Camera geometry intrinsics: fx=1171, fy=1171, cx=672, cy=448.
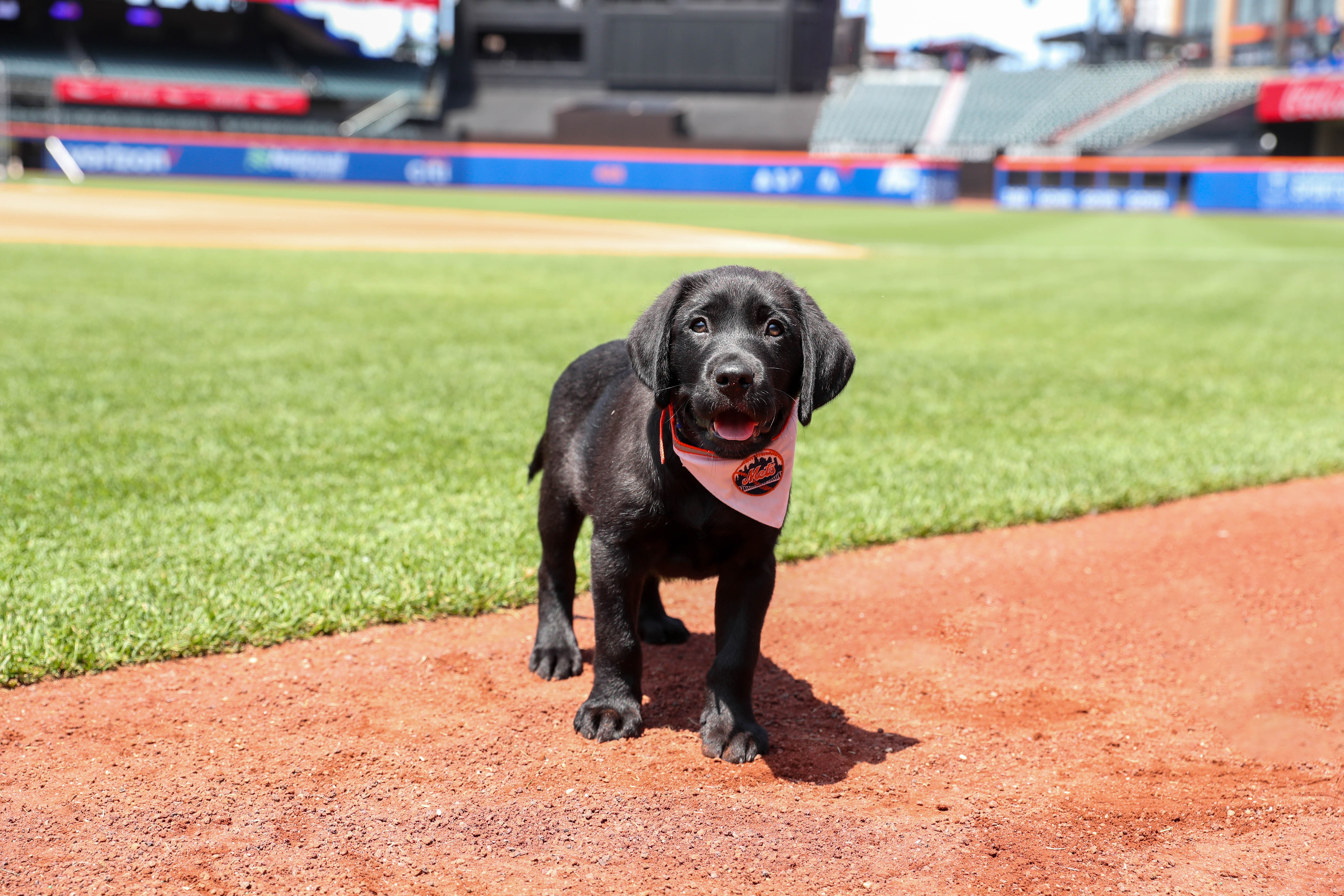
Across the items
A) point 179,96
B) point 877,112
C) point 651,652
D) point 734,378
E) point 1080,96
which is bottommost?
point 651,652

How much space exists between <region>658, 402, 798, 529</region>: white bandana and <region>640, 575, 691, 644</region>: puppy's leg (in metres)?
1.05

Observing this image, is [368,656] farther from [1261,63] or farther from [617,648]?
[1261,63]

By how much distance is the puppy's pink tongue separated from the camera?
304cm

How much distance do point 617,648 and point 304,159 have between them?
46531 mm

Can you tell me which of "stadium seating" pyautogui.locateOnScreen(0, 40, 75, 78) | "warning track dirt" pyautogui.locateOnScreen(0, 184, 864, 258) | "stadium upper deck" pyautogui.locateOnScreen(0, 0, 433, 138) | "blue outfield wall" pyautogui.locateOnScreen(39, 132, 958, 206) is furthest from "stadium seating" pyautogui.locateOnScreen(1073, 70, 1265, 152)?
"stadium seating" pyautogui.locateOnScreen(0, 40, 75, 78)

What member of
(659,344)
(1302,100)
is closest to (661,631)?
(659,344)

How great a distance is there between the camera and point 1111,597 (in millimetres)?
4742

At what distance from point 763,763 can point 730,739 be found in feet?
0.36

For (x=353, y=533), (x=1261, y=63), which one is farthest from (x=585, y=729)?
(x=1261, y=63)

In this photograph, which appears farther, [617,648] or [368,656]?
[368,656]

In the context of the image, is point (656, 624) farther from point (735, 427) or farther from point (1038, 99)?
point (1038, 99)

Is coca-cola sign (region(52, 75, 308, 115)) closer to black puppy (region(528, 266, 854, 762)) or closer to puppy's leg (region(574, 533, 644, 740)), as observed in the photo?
black puppy (region(528, 266, 854, 762))

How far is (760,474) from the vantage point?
3.14 meters

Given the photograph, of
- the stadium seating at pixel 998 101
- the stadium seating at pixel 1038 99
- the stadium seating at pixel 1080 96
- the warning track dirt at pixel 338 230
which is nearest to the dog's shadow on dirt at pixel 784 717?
the warning track dirt at pixel 338 230
